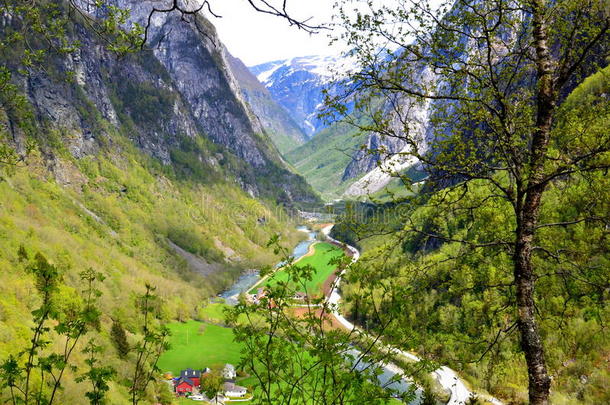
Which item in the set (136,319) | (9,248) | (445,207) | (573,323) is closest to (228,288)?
(136,319)

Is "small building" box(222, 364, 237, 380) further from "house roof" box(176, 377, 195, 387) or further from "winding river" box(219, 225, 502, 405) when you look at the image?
"winding river" box(219, 225, 502, 405)

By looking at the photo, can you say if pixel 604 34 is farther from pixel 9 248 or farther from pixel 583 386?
pixel 9 248

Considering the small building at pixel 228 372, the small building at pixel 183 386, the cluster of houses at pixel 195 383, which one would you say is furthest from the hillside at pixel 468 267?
the small building at pixel 228 372

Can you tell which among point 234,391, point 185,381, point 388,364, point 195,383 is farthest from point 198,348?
point 388,364

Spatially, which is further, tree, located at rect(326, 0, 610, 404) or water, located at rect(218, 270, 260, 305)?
water, located at rect(218, 270, 260, 305)

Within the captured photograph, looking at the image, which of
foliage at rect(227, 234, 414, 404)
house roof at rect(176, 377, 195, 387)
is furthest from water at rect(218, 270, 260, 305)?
foliage at rect(227, 234, 414, 404)

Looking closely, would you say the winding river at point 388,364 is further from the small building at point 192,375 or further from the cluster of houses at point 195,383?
the small building at point 192,375
